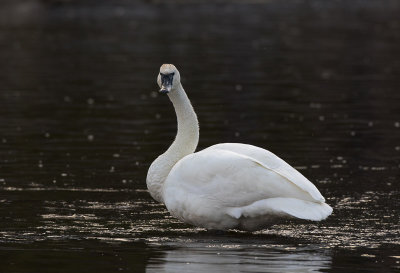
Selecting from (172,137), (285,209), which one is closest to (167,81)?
(285,209)

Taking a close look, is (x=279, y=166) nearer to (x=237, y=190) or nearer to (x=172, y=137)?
(x=237, y=190)

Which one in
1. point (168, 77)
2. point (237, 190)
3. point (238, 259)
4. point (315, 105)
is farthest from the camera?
point (315, 105)

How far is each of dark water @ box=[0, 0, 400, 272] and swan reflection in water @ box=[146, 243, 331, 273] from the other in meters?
0.02

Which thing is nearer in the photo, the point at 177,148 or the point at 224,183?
the point at 224,183

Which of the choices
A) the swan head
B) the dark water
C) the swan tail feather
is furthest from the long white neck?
the swan tail feather

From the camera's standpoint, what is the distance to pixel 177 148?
40.9ft

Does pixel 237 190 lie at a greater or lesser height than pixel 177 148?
lesser

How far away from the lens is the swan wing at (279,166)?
438 inches

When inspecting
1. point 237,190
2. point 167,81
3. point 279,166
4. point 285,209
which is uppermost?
point 167,81

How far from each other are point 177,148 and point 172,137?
6809 millimetres

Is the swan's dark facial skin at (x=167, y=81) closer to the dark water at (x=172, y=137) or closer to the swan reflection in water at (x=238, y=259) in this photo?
the dark water at (x=172, y=137)

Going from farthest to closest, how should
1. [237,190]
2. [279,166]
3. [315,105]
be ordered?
[315,105] → [279,166] → [237,190]

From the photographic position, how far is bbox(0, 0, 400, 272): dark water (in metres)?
10.8

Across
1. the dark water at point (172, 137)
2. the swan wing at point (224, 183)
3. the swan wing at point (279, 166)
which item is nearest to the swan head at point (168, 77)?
the swan wing at point (279, 166)
